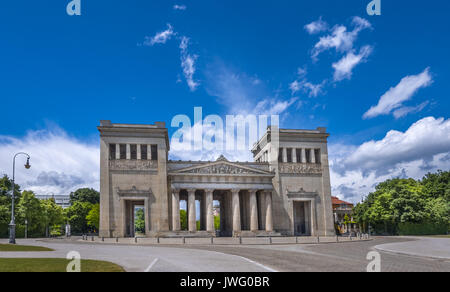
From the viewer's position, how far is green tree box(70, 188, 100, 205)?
381 feet

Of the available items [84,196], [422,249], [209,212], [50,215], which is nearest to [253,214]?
[209,212]

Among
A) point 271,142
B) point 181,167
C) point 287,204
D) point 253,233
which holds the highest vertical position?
point 271,142

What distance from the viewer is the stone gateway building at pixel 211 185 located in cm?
7294

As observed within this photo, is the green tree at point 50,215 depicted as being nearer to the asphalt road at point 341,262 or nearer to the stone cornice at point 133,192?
the stone cornice at point 133,192

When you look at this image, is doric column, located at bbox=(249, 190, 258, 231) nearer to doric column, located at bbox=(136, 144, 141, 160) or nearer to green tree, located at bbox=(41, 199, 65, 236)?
doric column, located at bbox=(136, 144, 141, 160)

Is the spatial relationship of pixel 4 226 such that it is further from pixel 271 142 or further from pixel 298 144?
pixel 298 144

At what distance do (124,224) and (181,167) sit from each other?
15.1 metres

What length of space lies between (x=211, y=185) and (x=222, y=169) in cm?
376

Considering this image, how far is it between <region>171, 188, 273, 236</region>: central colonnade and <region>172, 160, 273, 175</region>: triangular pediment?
3.42 meters

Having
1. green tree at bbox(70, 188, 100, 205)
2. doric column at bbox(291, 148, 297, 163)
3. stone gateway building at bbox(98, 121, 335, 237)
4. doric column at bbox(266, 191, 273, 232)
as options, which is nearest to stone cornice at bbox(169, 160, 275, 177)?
stone gateway building at bbox(98, 121, 335, 237)
